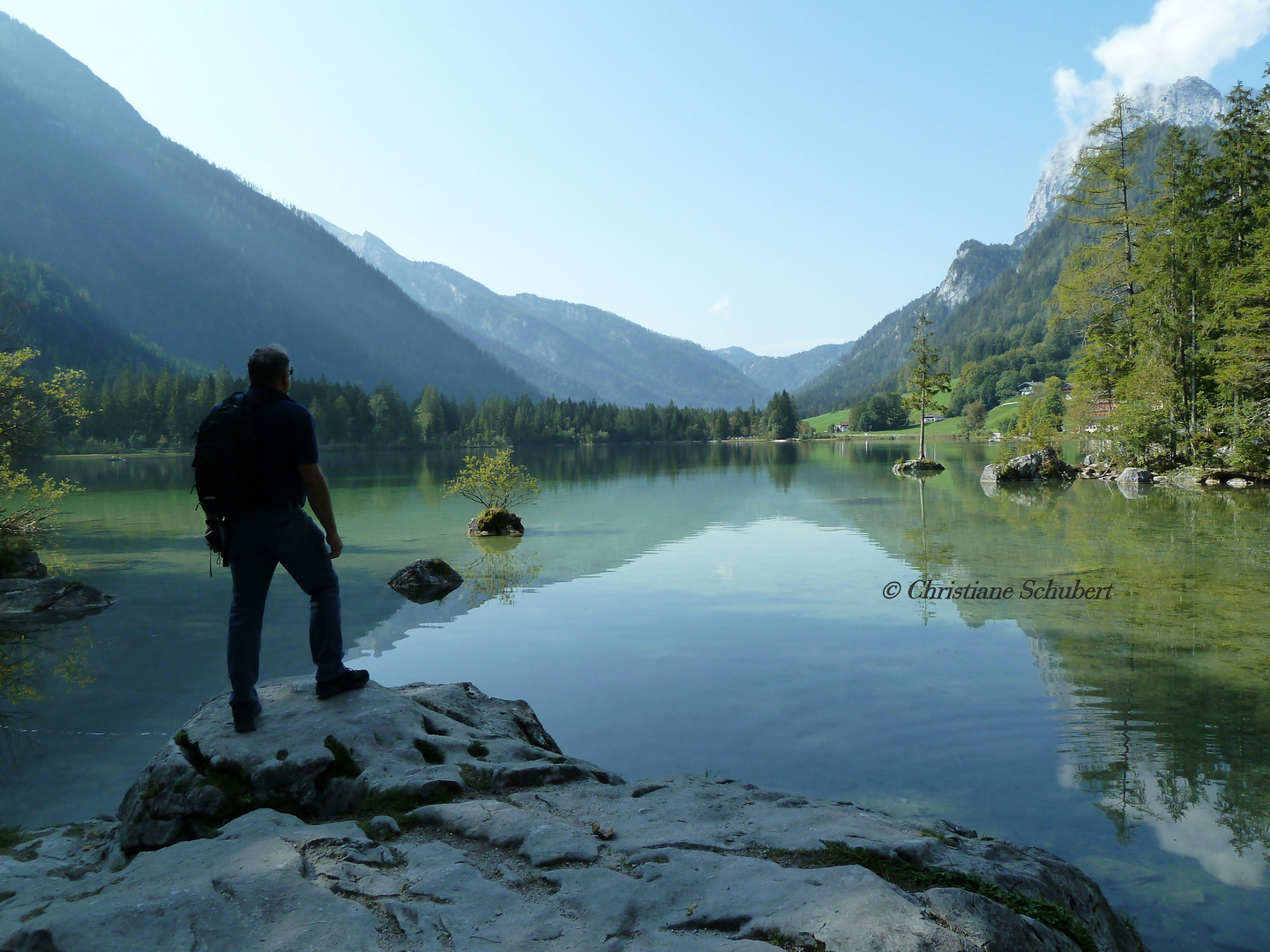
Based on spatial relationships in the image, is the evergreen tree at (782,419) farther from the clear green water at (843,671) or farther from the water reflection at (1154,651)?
the clear green water at (843,671)

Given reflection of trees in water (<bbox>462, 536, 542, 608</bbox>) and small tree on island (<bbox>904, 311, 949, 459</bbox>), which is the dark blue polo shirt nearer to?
reflection of trees in water (<bbox>462, 536, 542, 608</bbox>)

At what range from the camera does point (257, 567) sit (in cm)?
582

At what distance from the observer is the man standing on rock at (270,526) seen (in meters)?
5.75

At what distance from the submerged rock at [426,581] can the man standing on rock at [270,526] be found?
9.97m

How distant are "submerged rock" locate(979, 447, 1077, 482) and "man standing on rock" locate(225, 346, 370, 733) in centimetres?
4432

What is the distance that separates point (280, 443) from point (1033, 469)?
47006 millimetres

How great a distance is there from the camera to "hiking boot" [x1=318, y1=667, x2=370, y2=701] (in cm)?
627

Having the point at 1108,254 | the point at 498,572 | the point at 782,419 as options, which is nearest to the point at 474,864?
the point at 498,572

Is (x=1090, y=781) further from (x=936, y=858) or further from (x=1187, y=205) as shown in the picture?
(x=1187, y=205)

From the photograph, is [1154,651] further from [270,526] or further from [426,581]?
[426,581]

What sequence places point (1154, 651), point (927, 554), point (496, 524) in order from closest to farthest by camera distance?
1. point (1154, 651)
2. point (927, 554)
3. point (496, 524)

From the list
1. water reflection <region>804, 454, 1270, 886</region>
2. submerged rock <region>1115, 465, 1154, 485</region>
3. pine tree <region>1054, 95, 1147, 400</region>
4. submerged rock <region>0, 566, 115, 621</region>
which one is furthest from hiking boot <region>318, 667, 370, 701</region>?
pine tree <region>1054, 95, 1147, 400</region>

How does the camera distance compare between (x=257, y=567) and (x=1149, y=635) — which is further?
(x=1149, y=635)

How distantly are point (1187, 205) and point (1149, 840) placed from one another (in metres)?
45.8
